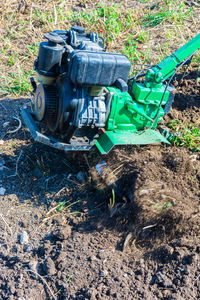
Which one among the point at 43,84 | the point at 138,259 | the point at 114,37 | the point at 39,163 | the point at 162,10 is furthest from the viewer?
the point at 162,10

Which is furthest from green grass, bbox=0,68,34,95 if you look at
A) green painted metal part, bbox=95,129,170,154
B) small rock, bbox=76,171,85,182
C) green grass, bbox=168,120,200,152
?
green grass, bbox=168,120,200,152

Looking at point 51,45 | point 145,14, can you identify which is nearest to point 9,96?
point 51,45

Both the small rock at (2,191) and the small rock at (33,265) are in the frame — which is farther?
the small rock at (2,191)

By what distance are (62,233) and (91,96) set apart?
1.36 metres

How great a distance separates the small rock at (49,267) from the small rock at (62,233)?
0.99 feet

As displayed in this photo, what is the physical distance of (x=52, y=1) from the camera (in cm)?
700

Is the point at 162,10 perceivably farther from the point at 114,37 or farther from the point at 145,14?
the point at 114,37

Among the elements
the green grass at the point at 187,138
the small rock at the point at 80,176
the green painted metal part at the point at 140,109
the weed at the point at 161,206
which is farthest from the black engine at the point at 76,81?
the green grass at the point at 187,138

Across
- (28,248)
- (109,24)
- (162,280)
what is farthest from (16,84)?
(162,280)

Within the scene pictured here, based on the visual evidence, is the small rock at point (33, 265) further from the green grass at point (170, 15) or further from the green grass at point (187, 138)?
the green grass at point (170, 15)

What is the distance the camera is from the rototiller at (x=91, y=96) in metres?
3.43

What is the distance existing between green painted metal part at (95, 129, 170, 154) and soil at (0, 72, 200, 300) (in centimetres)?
15

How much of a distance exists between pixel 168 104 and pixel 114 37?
8.57ft

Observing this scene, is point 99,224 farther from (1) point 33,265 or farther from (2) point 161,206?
(1) point 33,265
